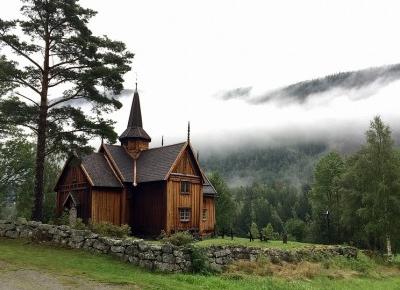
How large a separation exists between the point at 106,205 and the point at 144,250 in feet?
63.0

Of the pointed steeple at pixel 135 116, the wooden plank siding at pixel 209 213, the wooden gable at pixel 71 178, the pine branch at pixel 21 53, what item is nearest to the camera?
the pine branch at pixel 21 53

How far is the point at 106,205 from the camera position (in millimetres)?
37438

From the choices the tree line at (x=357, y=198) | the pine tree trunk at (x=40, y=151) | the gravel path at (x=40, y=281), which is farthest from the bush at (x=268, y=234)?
the gravel path at (x=40, y=281)

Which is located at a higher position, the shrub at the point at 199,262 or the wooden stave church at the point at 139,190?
the wooden stave church at the point at 139,190

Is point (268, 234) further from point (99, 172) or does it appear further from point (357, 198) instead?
point (99, 172)

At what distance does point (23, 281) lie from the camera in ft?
47.2

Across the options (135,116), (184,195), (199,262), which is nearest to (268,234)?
(184,195)

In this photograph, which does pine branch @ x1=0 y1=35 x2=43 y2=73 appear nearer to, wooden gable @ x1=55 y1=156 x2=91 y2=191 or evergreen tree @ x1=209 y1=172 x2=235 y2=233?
wooden gable @ x1=55 y1=156 x2=91 y2=191

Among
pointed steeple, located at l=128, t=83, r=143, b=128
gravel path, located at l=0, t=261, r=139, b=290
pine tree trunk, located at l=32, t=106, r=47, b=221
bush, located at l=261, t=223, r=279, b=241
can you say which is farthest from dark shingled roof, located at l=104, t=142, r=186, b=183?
gravel path, located at l=0, t=261, r=139, b=290

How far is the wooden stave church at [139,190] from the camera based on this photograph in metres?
37.1

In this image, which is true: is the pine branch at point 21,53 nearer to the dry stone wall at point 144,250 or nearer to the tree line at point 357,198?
the dry stone wall at point 144,250

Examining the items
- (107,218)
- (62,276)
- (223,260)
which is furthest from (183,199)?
(62,276)

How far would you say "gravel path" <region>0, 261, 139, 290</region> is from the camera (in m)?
13.8

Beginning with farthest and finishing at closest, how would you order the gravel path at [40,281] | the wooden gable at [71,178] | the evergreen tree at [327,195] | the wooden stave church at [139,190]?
the evergreen tree at [327,195] → the wooden gable at [71,178] → the wooden stave church at [139,190] → the gravel path at [40,281]
